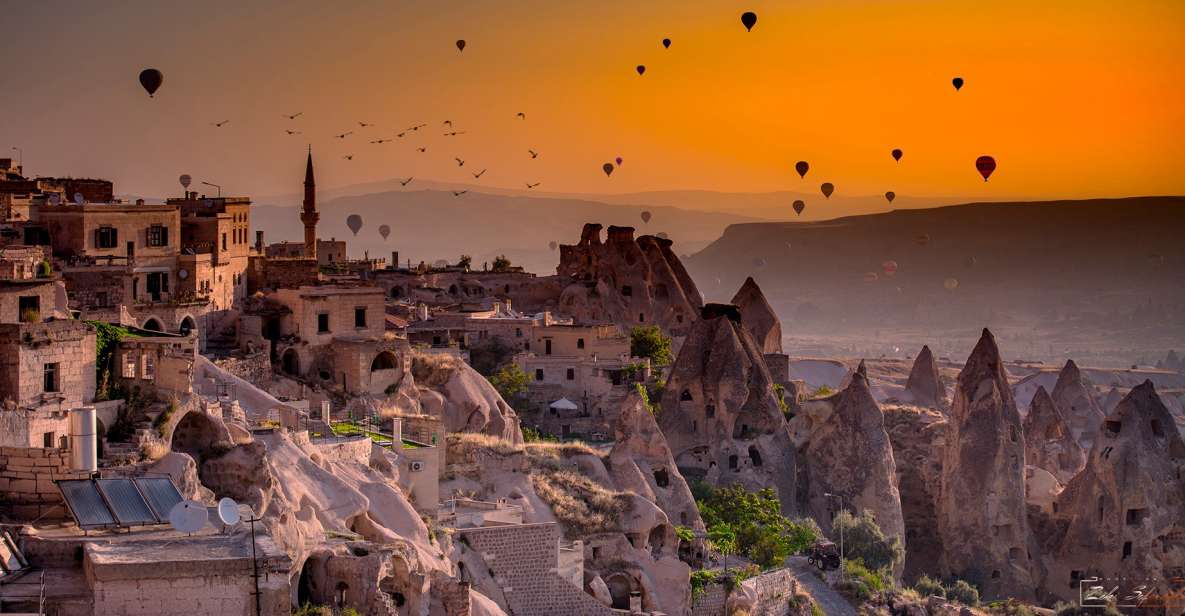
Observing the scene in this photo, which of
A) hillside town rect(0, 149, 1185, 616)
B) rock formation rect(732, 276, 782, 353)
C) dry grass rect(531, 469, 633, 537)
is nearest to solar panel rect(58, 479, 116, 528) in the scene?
hillside town rect(0, 149, 1185, 616)

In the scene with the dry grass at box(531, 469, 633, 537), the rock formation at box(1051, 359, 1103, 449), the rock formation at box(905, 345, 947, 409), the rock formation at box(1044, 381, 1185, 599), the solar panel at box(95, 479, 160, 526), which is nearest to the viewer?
the solar panel at box(95, 479, 160, 526)

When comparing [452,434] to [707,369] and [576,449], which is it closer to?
[576,449]

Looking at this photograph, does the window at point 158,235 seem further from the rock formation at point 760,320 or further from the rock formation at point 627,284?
the rock formation at point 760,320

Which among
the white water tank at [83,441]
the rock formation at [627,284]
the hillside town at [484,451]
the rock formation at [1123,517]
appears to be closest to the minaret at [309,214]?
the hillside town at [484,451]

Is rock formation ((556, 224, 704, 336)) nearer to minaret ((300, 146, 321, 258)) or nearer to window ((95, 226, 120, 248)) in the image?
minaret ((300, 146, 321, 258))

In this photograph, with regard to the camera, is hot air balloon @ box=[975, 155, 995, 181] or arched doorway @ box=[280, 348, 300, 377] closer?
arched doorway @ box=[280, 348, 300, 377]

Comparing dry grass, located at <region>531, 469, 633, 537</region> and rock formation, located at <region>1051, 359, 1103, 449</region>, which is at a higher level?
rock formation, located at <region>1051, 359, 1103, 449</region>
